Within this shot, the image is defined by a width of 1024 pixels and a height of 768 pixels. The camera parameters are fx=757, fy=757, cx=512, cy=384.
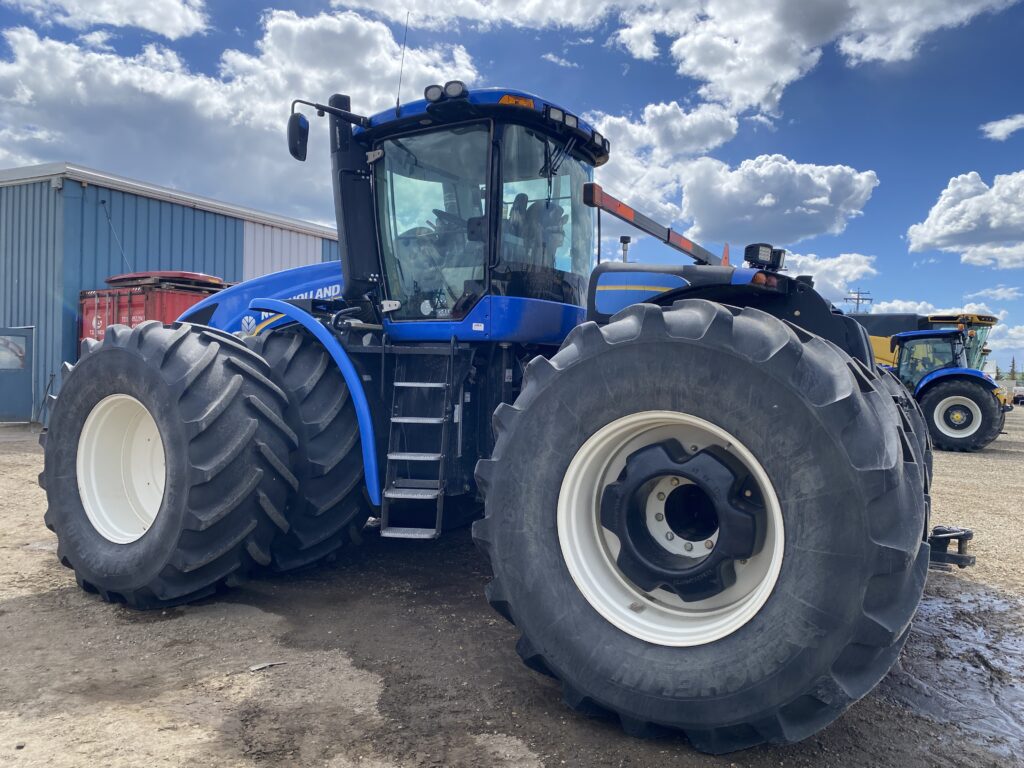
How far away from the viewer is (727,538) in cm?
252

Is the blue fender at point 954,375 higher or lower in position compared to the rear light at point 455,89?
lower

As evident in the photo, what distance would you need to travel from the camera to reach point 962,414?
14.7 meters

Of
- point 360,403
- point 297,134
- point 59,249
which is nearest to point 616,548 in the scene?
point 360,403

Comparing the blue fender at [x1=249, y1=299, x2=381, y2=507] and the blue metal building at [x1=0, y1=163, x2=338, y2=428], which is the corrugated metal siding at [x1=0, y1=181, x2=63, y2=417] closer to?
the blue metal building at [x1=0, y1=163, x2=338, y2=428]

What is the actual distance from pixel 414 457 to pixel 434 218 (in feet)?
4.35

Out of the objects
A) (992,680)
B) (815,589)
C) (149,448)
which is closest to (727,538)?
(815,589)

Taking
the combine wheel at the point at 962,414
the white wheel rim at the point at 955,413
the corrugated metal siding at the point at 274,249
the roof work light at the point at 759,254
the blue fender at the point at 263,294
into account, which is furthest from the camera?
the corrugated metal siding at the point at 274,249

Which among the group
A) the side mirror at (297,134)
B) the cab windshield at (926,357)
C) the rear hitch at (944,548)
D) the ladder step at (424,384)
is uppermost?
the side mirror at (297,134)

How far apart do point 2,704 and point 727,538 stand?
2.73 metres

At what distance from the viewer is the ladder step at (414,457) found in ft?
12.5

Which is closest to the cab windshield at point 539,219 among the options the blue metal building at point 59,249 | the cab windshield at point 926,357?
the blue metal building at point 59,249

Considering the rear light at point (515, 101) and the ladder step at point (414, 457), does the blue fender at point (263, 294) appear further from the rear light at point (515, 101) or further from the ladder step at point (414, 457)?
the rear light at point (515, 101)

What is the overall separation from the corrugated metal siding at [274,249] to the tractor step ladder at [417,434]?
1383cm

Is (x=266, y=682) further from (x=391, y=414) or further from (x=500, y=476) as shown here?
(x=391, y=414)
